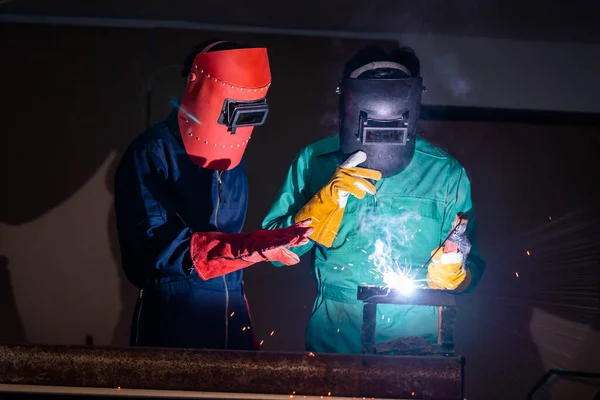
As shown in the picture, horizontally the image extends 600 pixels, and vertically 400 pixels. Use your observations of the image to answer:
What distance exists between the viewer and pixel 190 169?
2.04 m

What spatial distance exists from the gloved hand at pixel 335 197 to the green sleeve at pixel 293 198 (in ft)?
0.24

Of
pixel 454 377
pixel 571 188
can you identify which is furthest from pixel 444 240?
pixel 571 188

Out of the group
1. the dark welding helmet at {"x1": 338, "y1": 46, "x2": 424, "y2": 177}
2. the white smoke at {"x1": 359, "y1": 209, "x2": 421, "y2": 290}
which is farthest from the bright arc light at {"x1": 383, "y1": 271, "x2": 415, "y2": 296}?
the dark welding helmet at {"x1": 338, "y1": 46, "x2": 424, "y2": 177}

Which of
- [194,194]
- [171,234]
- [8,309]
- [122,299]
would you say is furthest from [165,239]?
[8,309]

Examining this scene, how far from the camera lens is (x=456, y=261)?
1.90m

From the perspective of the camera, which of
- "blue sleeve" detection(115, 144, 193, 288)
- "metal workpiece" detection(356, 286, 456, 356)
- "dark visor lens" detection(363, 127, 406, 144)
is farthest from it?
"dark visor lens" detection(363, 127, 406, 144)

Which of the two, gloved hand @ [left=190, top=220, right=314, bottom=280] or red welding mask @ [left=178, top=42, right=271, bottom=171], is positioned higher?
red welding mask @ [left=178, top=42, right=271, bottom=171]

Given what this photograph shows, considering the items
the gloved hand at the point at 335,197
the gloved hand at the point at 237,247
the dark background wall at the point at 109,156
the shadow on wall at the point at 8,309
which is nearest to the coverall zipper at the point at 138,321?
the gloved hand at the point at 237,247

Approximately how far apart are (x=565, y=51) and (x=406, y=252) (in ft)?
4.22

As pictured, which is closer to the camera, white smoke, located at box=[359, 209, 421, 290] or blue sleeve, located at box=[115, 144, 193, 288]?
blue sleeve, located at box=[115, 144, 193, 288]

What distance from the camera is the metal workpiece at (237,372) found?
1.43m

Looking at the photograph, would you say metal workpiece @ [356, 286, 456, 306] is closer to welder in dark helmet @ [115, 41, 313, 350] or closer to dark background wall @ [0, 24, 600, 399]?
welder in dark helmet @ [115, 41, 313, 350]

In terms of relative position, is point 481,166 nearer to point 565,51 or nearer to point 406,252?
point 565,51

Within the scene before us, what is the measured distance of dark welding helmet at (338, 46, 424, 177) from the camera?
1.98 meters
